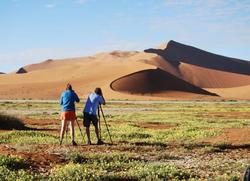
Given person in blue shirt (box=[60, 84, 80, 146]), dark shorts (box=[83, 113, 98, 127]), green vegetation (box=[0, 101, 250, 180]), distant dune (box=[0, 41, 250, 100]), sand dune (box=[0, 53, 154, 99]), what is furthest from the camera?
sand dune (box=[0, 53, 154, 99])

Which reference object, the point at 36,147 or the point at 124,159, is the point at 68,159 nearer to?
the point at 124,159

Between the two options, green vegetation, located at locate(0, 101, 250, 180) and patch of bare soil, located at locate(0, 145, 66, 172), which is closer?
green vegetation, located at locate(0, 101, 250, 180)

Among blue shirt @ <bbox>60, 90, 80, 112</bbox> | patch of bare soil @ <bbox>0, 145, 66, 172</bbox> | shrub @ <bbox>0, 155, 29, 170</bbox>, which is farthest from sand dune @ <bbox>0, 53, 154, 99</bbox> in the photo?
shrub @ <bbox>0, 155, 29, 170</bbox>

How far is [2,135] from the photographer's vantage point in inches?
964

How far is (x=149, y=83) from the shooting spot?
140750mm

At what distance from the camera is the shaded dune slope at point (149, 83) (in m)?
137

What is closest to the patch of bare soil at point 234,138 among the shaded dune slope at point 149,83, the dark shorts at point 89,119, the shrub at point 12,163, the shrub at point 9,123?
the dark shorts at point 89,119

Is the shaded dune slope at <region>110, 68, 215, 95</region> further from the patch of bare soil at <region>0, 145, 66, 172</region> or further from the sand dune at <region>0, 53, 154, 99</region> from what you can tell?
the patch of bare soil at <region>0, 145, 66, 172</region>

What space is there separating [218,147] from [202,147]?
0.58m

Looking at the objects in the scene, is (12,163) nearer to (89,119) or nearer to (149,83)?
(89,119)

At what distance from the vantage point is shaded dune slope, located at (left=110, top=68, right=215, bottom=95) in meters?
137

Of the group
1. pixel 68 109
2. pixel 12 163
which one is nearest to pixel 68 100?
pixel 68 109

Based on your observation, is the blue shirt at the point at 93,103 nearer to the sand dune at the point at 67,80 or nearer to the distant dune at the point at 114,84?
the distant dune at the point at 114,84

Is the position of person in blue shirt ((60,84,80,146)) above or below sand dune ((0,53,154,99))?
below
